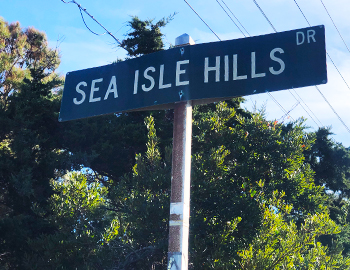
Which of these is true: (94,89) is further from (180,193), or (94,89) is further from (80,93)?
(180,193)

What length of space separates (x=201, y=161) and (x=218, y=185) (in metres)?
0.61

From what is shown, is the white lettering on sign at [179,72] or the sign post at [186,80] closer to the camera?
the sign post at [186,80]

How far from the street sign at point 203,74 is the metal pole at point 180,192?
184 millimetres

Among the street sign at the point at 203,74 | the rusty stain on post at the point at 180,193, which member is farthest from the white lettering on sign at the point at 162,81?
the rusty stain on post at the point at 180,193

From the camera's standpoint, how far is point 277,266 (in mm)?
6051

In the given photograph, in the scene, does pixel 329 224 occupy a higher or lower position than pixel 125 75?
lower

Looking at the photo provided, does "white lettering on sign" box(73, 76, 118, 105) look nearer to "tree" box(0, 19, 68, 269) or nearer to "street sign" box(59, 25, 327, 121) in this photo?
"street sign" box(59, 25, 327, 121)

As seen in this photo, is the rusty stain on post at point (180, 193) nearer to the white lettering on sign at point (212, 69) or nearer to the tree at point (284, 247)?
the white lettering on sign at point (212, 69)

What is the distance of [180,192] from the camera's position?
2.83 m

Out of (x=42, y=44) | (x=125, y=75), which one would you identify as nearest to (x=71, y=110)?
(x=125, y=75)

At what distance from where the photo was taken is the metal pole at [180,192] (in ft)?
8.73

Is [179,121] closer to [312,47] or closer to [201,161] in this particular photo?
[312,47]

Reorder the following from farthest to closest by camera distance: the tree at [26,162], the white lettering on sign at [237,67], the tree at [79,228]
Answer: the tree at [26,162] → the tree at [79,228] → the white lettering on sign at [237,67]

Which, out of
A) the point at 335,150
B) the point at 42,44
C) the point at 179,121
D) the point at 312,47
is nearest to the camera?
the point at 312,47
